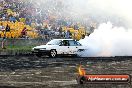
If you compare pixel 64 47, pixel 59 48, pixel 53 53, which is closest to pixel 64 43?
pixel 64 47

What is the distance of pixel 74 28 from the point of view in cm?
6094

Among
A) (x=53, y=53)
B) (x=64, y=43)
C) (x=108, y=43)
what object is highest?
(x=64, y=43)

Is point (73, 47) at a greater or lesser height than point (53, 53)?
greater

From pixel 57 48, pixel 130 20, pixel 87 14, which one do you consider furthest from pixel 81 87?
pixel 87 14

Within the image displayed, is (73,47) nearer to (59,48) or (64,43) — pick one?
(64,43)

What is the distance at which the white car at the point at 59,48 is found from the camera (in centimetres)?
3238

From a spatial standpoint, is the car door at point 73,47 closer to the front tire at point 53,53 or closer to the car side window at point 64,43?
the car side window at point 64,43

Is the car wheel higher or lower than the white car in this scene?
lower

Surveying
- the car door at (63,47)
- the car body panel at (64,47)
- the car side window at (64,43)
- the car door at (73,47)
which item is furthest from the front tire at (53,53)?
the car door at (73,47)

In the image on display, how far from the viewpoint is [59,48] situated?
3309 centimetres

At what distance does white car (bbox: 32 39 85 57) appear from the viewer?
32.4 m

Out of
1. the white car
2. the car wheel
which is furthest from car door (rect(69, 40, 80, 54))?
the car wheel

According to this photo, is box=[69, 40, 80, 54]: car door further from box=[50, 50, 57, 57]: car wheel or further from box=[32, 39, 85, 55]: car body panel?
box=[50, 50, 57, 57]: car wheel

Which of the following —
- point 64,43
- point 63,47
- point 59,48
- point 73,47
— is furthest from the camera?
point 64,43
